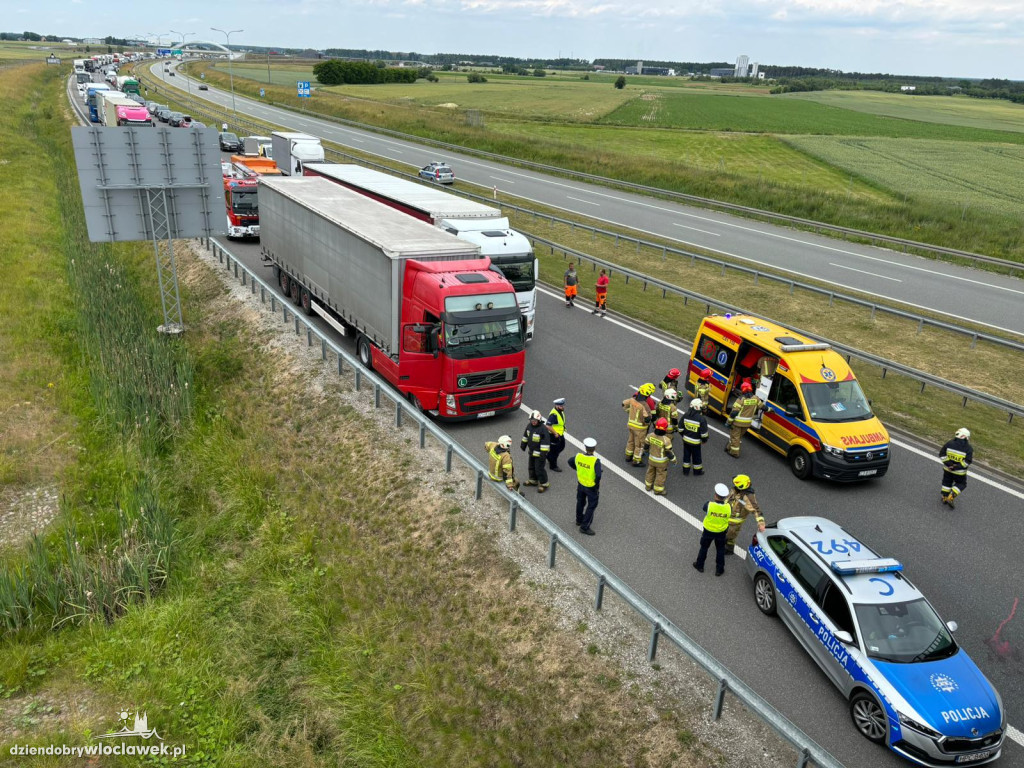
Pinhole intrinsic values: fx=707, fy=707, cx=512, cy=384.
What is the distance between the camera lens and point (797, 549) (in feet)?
29.2

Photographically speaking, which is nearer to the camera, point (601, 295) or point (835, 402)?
point (835, 402)

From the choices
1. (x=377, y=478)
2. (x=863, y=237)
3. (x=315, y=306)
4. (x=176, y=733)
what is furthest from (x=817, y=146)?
(x=176, y=733)

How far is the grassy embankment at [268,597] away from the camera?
8258 millimetres

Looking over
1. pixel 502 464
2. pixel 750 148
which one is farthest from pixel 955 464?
pixel 750 148

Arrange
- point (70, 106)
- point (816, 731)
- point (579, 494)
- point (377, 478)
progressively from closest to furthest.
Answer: point (816, 731)
point (579, 494)
point (377, 478)
point (70, 106)

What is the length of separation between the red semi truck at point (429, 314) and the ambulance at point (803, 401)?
438cm

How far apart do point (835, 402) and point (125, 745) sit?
11941mm

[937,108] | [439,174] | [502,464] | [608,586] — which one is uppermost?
[937,108]

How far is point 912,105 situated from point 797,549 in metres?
134

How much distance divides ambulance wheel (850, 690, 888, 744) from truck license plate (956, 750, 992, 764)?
2.16 ft

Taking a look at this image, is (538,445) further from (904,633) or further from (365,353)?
(365,353)

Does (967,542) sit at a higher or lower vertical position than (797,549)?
lower

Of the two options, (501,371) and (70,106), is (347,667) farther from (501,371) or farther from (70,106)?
(70,106)

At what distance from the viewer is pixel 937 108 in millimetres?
112625
